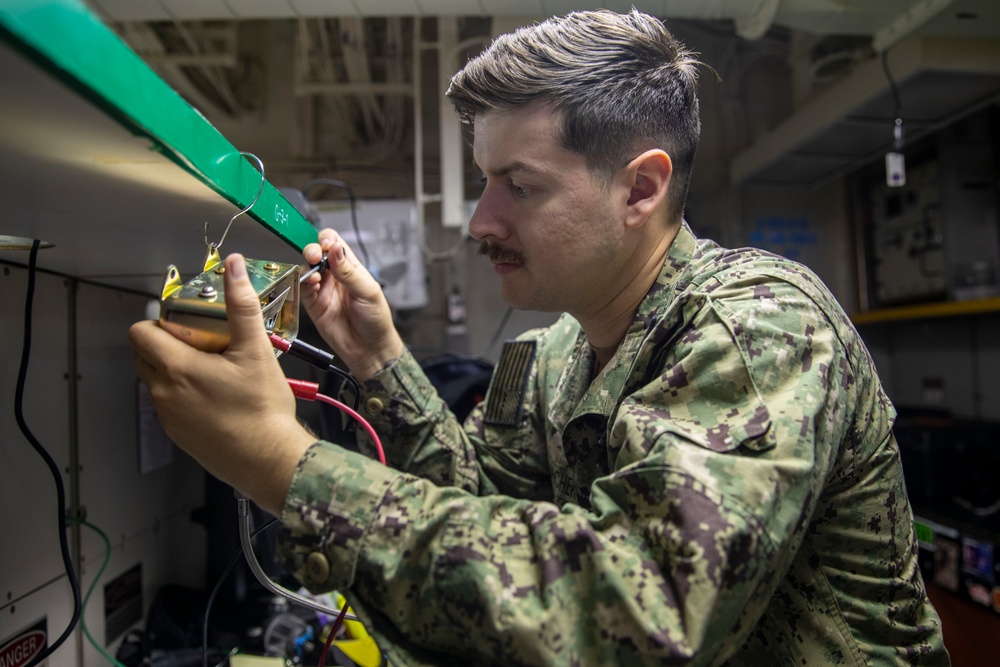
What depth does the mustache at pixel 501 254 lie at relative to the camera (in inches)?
34.4

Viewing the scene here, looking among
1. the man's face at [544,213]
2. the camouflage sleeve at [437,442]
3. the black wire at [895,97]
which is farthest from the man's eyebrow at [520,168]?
the black wire at [895,97]

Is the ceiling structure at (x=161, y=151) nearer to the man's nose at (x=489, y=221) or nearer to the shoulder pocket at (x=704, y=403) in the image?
the man's nose at (x=489, y=221)

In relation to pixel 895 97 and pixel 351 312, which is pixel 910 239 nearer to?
pixel 895 97

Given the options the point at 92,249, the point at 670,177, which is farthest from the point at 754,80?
the point at 92,249

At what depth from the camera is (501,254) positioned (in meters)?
0.89

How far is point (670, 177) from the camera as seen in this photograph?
0.86m

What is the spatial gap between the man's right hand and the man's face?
0.68ft

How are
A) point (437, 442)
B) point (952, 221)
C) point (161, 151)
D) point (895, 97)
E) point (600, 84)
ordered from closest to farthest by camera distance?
point (161, 151), point (600, 84), point (437, 442), point (895, 97), point (952, 221)

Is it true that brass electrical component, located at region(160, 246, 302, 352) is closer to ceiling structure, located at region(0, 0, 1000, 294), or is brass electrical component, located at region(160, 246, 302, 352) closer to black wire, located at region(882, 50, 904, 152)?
ceiling structure, located at region(0, 0, 1000, 294)

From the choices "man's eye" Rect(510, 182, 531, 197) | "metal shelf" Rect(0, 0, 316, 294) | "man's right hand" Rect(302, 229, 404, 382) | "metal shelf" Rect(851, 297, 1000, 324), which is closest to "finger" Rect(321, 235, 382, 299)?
"man's right hand" Rect(302, 229, 404, 382)

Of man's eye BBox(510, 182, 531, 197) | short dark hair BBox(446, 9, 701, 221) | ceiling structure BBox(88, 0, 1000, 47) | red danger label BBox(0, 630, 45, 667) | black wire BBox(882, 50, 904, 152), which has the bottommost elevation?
red danger label BBox(0, 630, 45, 667)

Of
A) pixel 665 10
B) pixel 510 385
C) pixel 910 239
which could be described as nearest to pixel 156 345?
pixel 510 385

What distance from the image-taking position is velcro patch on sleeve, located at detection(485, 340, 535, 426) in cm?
111

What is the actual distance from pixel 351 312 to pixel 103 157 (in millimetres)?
549
